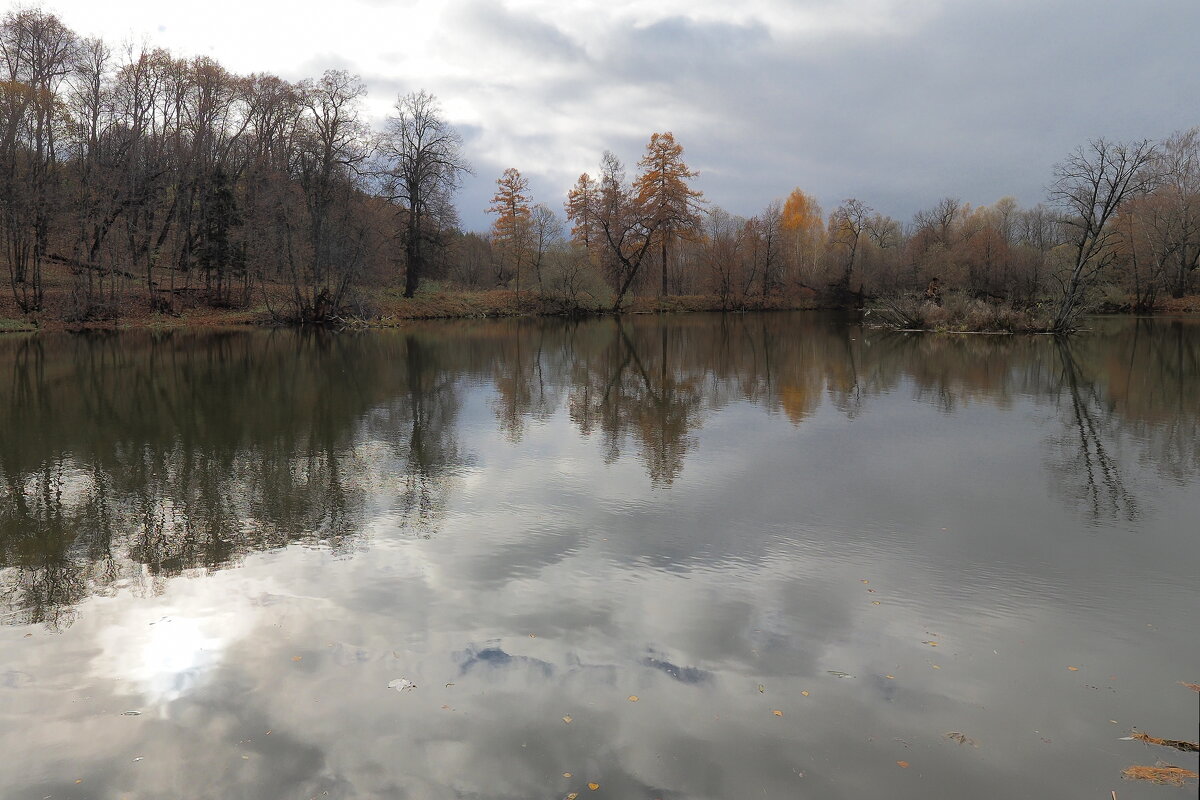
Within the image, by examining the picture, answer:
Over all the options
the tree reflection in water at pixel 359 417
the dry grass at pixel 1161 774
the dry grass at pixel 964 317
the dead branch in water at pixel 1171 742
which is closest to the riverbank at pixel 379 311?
the dry grass at pixel 964 317

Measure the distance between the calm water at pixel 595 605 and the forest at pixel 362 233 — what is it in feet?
82.7

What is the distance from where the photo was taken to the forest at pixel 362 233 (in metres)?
32.2

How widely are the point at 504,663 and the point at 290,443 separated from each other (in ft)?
22.6

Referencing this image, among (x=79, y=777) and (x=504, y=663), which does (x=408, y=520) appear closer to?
(x=504, y=663)

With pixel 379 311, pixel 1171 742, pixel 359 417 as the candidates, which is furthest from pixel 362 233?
pixel 1171 742

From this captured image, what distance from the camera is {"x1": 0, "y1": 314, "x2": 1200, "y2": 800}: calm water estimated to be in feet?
11.3

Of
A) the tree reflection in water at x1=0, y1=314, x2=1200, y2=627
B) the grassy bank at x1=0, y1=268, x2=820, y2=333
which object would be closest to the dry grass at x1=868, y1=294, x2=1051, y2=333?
the tree reflection in water at x1=0, y1=314, x2=1200, y2=627

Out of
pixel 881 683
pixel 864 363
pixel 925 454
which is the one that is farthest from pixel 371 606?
pixel 864 363

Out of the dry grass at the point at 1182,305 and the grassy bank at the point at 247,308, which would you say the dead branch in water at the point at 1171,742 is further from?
the dry grass at the point at 1182,305

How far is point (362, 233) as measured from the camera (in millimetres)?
34844

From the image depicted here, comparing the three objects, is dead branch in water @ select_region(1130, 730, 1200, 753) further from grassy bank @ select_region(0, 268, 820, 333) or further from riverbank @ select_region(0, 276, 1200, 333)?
grassy bank @ select_region(0, 268, 820, 333)

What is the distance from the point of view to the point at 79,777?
3.33m

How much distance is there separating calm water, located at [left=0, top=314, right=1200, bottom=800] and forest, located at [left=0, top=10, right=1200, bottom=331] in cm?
2522

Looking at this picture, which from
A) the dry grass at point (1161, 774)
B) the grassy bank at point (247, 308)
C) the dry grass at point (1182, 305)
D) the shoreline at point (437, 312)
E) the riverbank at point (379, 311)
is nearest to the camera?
the dry grass at point (1161, 774)
